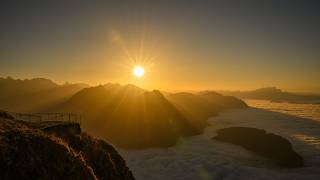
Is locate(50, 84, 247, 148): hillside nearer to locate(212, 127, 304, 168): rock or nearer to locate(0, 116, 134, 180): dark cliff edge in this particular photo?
locate(212, 127, 304, 168): rock

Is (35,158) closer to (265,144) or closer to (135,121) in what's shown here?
(265,144)

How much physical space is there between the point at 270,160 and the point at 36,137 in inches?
2462

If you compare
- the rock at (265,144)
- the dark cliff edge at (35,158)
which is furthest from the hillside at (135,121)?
the dark cliff edge at (35,158)

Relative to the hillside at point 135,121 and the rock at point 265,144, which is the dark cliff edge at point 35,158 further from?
the hillside at point 135,121

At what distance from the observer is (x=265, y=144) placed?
86125 millimetres

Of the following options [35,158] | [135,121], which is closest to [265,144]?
[135,121]

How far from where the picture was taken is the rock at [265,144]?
6925 cm

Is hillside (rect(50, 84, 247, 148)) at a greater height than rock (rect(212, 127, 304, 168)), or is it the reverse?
hillside (rect(50, 84, 247, 148))

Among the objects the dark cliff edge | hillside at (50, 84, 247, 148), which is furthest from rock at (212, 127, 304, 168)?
the dark cliff edge

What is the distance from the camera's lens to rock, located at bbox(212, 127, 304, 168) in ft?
227

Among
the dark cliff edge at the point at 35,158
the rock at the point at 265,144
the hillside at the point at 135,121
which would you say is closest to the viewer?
the dark cliff edge at the point at 35,158

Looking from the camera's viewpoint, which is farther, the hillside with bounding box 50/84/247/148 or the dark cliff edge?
the hillside with bounding box 50/84/247/148

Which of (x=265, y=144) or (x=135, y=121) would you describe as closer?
(x=265, y=144)

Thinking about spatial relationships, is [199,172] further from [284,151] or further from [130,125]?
[130,125]
